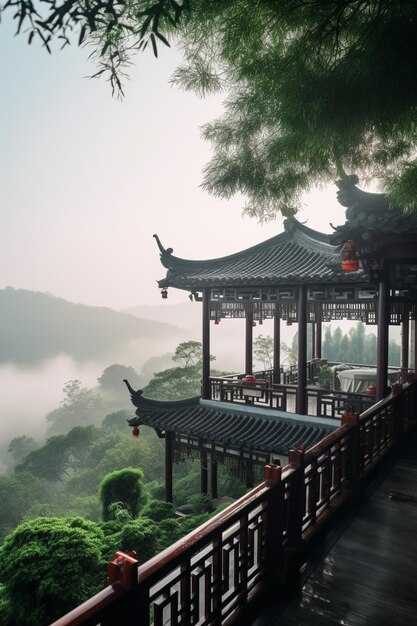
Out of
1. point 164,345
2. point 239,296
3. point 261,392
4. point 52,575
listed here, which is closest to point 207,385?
point 261,392

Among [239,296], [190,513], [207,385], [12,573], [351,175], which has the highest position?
[351,175]

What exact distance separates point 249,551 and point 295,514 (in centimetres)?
52

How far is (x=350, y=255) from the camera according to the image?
5.18 m

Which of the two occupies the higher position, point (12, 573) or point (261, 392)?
point (261, 392)

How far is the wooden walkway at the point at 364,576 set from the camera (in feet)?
8.11

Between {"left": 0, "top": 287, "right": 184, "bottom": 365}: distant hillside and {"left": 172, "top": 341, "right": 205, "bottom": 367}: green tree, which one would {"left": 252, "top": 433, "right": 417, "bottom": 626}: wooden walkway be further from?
{"left": 0, "top": 287, "right": 184, "bottom": 365}: distant hillside

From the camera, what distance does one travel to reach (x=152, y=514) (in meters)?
8.77

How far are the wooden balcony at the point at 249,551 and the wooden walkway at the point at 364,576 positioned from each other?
0.05 meters

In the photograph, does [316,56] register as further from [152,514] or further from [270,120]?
[152,514]

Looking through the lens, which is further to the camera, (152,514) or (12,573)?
(152,514)

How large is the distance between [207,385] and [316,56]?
7177 millimetres

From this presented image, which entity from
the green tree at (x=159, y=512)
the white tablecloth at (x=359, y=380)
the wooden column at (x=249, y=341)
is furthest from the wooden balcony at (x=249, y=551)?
the wooden column at (x=249, y=341)

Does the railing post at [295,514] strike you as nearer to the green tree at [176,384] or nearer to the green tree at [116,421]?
the green tree at [176,384]

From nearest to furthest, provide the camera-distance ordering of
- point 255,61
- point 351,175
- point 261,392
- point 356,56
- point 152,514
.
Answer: point 356,56 < point 255,61 < point 351,175 < point 261,392 < point 152,514
